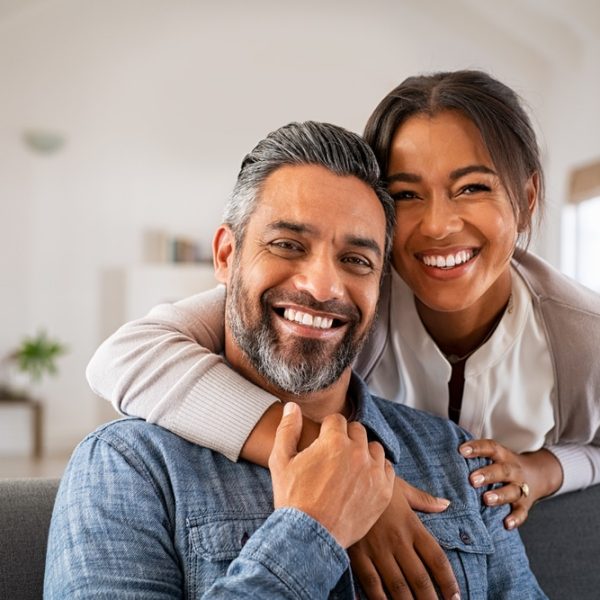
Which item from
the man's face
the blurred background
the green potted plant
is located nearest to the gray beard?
the man's face

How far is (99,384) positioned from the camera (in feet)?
5.03

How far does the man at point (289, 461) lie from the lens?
3.72 feet

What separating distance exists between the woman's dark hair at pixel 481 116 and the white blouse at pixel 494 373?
263 millimetres

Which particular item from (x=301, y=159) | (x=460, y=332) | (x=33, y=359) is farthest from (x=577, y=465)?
(x=33, y=359)

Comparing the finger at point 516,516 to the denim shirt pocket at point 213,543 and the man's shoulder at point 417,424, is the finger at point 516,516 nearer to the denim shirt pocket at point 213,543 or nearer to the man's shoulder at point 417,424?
the man's shoulder at point 417,424

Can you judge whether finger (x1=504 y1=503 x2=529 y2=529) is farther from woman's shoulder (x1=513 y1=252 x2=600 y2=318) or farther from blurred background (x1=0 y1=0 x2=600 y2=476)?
blurred background (x1=0 y1=0 x2=600 y2=476)

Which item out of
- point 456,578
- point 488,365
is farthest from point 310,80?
point 456,578

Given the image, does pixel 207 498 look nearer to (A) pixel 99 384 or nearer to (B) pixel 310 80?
(A) pixel 99 384

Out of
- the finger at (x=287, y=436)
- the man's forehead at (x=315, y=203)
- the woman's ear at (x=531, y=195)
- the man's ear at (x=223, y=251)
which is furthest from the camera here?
the woman's ear at (x=531, y=195)

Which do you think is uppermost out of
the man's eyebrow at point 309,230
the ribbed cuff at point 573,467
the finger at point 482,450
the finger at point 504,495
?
the man's eyebrow at point 309,230

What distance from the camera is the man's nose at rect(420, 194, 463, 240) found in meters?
1.57

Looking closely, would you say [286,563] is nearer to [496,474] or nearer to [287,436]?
[287,436]

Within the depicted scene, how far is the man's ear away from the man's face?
0.07 m

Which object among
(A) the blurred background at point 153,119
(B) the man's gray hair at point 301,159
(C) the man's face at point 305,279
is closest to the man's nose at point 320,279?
(C) the man's face at point 305,279
